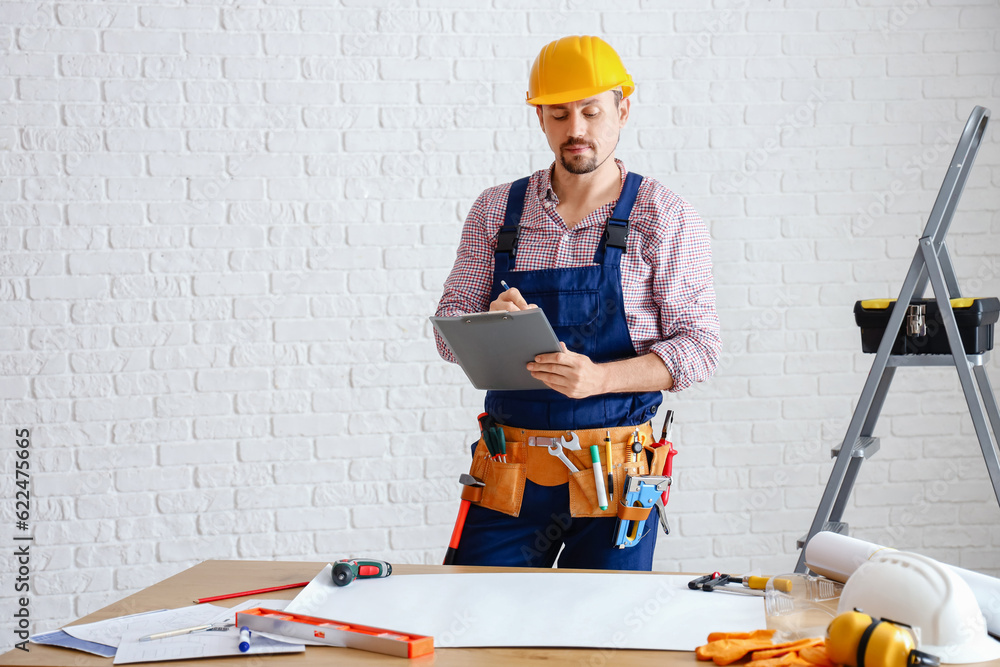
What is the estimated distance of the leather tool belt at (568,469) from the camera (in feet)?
5.51

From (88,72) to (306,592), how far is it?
7.24 feet

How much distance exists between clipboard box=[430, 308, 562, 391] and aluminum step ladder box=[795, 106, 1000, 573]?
0.92m

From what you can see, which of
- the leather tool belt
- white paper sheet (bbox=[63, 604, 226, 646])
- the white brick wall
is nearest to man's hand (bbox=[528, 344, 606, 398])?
the leather tool belt

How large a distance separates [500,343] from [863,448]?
1.21 m

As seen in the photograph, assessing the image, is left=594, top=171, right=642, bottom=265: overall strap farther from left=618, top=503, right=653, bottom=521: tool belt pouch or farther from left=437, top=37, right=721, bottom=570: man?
left=618, top=503, right=653, bottom=521: tool belt pouch

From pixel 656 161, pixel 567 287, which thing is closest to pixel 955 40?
pixel 656 161

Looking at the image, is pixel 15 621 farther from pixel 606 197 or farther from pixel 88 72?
pixel 606 197

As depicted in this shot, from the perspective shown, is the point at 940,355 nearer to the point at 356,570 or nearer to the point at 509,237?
the point at 509,237

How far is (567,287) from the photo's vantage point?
1765mm

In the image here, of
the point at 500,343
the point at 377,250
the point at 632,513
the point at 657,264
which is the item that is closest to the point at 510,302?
the point at 500,343

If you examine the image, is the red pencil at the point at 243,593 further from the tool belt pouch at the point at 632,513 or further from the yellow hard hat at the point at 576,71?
the yellow hard hat at the point at 576,71

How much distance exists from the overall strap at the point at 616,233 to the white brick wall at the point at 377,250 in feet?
3.70

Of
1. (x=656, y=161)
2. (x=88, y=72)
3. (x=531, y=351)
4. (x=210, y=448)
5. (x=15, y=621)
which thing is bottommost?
(x=15, y=621)

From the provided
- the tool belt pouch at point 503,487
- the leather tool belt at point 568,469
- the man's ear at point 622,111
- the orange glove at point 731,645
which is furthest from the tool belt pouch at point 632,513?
the man's ear at point 622,111
